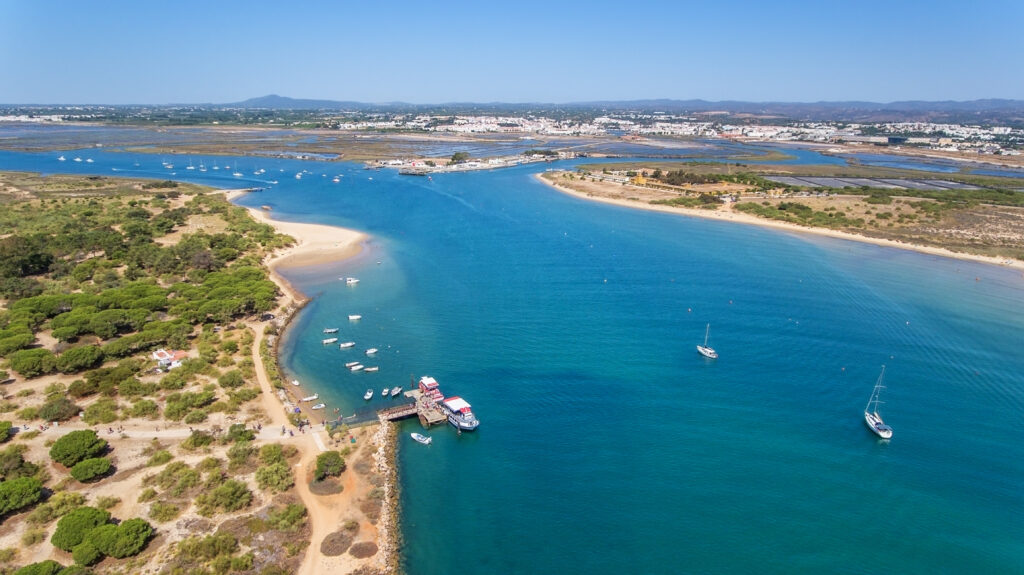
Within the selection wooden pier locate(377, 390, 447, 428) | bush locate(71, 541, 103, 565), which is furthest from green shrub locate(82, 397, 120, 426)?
wooden pier locate(377, 390, 447, 428)

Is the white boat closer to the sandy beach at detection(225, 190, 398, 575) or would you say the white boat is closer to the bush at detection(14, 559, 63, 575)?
the sandy beach at detection(225, 190, 398, 575)

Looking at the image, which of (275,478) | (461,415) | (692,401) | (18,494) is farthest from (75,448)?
(692,401)

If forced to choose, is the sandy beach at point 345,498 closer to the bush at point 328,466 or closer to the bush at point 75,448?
the bush at point 328,466

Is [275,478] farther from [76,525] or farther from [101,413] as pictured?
[101,413]

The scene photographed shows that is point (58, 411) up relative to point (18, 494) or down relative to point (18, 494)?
up

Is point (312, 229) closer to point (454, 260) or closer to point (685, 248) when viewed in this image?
point (454, 260)

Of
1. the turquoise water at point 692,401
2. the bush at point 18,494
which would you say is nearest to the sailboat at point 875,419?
the turquoise water at point 692,401
